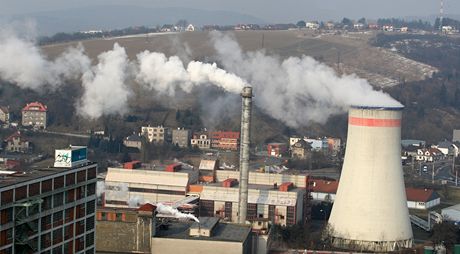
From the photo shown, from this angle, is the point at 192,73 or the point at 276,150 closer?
the point at 192,73

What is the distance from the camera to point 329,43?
79750 mm

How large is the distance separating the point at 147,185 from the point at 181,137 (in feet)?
58.3

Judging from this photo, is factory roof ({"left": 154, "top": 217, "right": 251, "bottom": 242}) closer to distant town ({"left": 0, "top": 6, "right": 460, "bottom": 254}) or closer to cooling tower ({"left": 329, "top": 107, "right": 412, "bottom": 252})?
distant town ({"left": 0, "top": 6, "right": 460, "bottom": 254})

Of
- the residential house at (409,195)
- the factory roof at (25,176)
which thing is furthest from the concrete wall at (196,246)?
the residential house at (409,195)

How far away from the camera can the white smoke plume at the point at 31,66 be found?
45156 mm

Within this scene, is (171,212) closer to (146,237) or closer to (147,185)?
(146,237)

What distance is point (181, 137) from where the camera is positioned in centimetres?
4647

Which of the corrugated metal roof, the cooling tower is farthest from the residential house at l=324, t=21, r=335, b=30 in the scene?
the cooling tower

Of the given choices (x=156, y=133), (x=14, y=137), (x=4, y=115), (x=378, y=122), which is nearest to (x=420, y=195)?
(x=378, y=122)

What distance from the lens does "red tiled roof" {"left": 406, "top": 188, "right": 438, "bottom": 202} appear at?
32.4 m

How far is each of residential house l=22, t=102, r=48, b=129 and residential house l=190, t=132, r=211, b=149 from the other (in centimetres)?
746

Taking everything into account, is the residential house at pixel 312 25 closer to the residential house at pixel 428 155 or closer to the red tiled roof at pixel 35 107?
the residential house at pixel 428 155

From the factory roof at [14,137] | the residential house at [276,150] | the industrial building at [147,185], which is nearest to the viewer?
the industrial building at [147,185]

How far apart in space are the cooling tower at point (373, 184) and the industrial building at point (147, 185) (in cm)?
667
